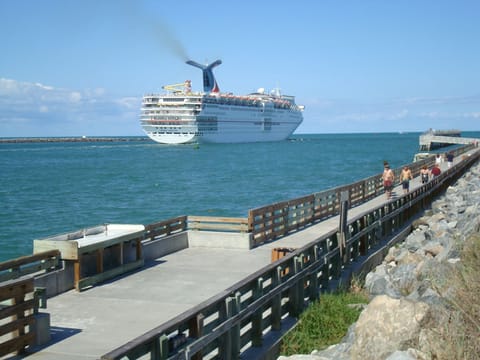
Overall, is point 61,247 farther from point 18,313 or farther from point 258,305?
point 258,305

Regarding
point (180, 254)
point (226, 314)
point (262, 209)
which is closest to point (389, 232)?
point (262, 209)

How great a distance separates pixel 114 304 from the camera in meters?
10.0

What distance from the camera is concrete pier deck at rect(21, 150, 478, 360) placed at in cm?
816

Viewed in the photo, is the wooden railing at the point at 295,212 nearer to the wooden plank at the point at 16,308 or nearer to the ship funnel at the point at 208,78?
the wooden plank at the point at 16,308

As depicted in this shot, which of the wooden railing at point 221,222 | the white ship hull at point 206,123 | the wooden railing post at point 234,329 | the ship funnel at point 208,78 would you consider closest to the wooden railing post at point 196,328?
the wooden railing post at point 234,329

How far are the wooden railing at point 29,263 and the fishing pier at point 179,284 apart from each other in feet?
0.07

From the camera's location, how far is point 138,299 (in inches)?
408

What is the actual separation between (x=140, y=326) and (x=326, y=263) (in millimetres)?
3577

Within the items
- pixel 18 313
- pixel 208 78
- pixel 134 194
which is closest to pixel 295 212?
pixel 18 313

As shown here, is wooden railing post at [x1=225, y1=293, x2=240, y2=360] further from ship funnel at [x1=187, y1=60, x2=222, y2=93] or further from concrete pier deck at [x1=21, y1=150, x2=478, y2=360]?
ship funnel at [x1=187, y1=60, x2=222, y2=93]

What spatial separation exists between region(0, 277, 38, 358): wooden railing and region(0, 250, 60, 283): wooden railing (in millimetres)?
1863

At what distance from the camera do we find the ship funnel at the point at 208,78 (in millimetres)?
144875

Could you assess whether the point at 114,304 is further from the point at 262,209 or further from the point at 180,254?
the point at 262,209

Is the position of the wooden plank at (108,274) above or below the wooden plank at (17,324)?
below
